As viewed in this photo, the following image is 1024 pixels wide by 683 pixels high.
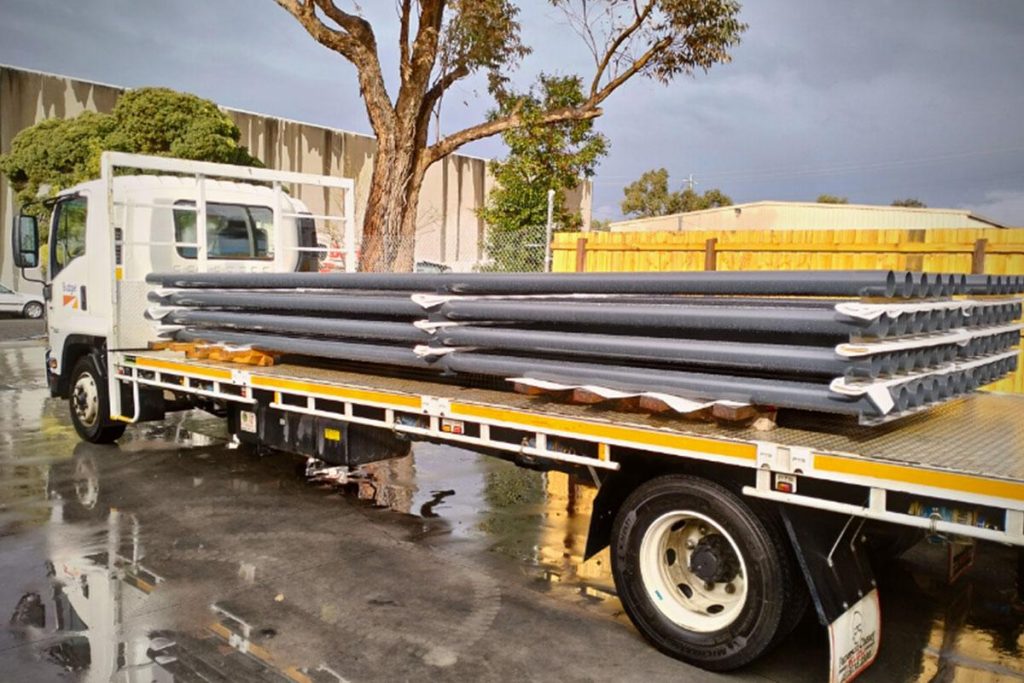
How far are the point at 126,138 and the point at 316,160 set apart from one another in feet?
52.9

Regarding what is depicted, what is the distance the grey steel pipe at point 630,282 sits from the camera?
367 centimetres

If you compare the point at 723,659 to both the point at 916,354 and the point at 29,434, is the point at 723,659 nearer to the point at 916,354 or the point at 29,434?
the point at 916,354

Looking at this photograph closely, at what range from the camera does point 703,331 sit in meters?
4.27

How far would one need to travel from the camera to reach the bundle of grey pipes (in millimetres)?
3674

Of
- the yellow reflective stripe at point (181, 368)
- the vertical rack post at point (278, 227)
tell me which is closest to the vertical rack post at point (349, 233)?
the vertical rack post at point (278, 227)

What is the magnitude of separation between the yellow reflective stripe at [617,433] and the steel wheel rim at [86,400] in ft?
18.0

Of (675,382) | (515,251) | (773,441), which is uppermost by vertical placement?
(515,251)

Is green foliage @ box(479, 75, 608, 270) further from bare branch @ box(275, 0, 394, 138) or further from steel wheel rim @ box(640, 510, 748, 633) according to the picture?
steel wheel rim @ box(640, 510, 748, 633)

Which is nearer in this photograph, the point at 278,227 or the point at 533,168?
the point at 278,227

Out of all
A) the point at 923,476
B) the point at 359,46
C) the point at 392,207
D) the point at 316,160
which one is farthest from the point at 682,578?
the point at 316,160

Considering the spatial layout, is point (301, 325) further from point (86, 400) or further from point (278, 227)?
point (86, 400)

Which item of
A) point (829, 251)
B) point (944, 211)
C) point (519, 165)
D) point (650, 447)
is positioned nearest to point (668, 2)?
point (519, 165)

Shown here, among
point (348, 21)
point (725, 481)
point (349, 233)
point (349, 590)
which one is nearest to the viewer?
point (725, 481)

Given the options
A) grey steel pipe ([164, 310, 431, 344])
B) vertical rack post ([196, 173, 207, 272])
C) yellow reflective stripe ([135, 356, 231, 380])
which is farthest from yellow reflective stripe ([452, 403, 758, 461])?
vertical rack post ([196, 173, 207, 272])
